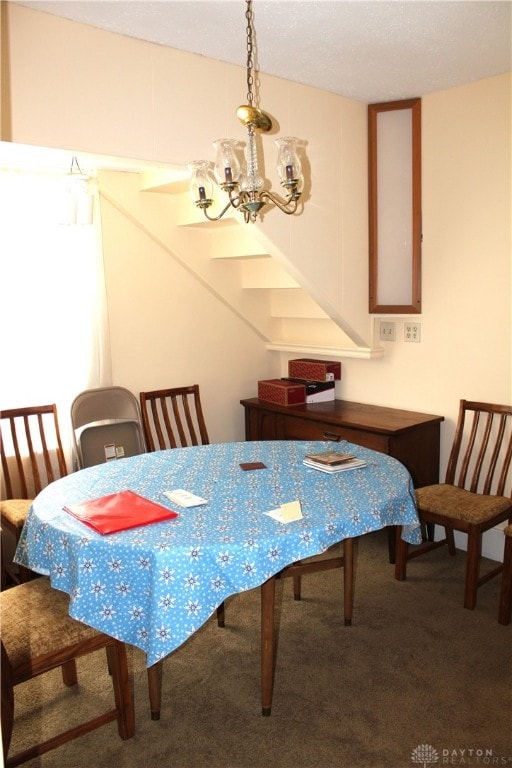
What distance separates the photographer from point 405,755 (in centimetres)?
208

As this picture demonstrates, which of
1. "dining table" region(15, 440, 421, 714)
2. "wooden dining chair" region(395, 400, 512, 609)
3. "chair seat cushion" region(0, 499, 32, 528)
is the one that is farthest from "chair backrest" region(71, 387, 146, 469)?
"wooden dining chair" region(395, 400, 512, 609)

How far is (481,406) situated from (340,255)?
1.12m

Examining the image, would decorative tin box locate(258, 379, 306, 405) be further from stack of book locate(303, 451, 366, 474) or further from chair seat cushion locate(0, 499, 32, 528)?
chair seat cushion locate(0, 499, 32, 528)

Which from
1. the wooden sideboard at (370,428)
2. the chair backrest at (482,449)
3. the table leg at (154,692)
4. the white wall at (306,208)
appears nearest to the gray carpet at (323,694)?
the table leg at (154,692)

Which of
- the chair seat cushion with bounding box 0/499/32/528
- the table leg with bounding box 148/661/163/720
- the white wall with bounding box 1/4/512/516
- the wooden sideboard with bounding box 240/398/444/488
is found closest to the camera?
the table leg with bounding box 148/661/163/720

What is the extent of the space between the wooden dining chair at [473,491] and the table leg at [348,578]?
0.52 meters

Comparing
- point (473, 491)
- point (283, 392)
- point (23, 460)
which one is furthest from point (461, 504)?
point (23, 460)

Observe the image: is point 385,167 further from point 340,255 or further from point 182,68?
point 182,68

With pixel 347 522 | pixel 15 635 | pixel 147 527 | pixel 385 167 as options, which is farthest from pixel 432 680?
pixel 385 167

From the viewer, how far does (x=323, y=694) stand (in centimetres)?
239

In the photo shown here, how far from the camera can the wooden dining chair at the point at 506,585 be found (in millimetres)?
2797

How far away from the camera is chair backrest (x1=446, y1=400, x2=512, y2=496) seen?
128 inches

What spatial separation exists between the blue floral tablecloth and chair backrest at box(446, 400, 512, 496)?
0.93 metres

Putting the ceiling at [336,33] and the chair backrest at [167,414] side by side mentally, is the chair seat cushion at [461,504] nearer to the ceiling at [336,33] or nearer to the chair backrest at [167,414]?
the chair backrest at [167,414]
